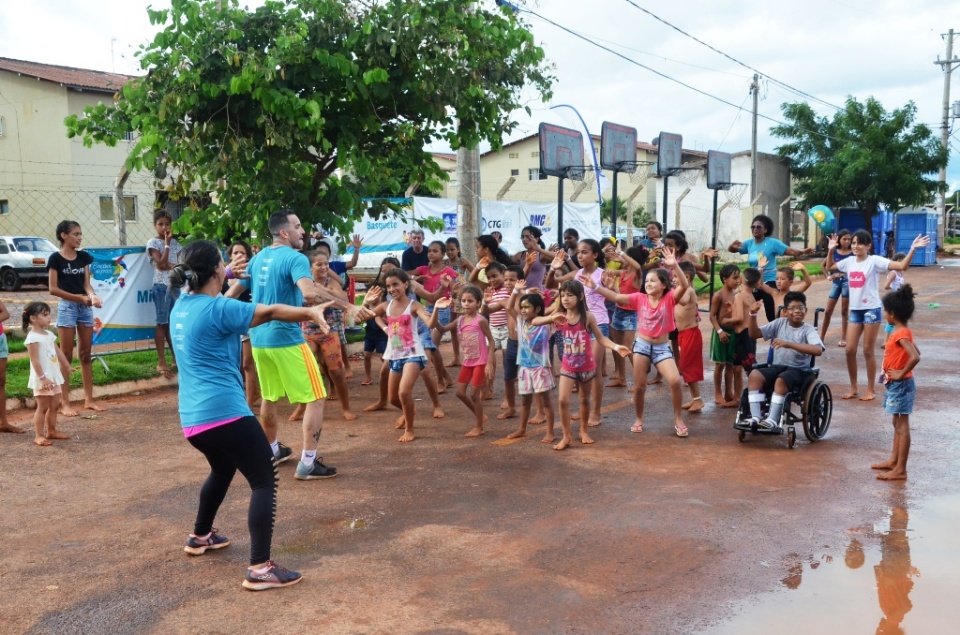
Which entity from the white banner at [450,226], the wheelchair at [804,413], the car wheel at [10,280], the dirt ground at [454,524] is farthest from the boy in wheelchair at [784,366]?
the car wheel at [10,280]

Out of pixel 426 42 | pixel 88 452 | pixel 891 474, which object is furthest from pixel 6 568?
pixel 426 42

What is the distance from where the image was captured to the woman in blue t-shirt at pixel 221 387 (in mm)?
4738

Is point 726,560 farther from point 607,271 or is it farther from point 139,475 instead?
point 607,271

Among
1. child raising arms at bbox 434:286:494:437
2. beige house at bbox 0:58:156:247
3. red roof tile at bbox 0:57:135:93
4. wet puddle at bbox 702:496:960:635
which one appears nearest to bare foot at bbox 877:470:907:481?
wet puddle at bbox 702:496:960:635

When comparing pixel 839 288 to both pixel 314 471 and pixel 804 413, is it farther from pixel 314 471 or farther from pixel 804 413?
pixel 314 471

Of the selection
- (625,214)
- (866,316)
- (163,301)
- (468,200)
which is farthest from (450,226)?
(625,214)

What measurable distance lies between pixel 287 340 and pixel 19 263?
20.1 meters

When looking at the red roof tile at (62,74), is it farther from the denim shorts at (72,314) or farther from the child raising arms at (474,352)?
the child raising arms at (474,352)

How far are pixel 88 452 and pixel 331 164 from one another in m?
4.21

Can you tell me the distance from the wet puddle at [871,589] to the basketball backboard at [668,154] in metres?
17.0

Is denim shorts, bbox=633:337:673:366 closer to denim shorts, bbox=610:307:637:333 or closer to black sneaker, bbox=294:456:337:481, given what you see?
denim shorts, bbox=610:307:637:333

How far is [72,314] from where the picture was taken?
355 inches

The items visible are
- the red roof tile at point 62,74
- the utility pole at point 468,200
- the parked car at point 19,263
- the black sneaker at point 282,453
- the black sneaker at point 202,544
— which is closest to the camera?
the black sneaker at point 202,544

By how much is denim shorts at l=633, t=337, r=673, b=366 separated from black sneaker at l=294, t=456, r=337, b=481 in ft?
10.2
